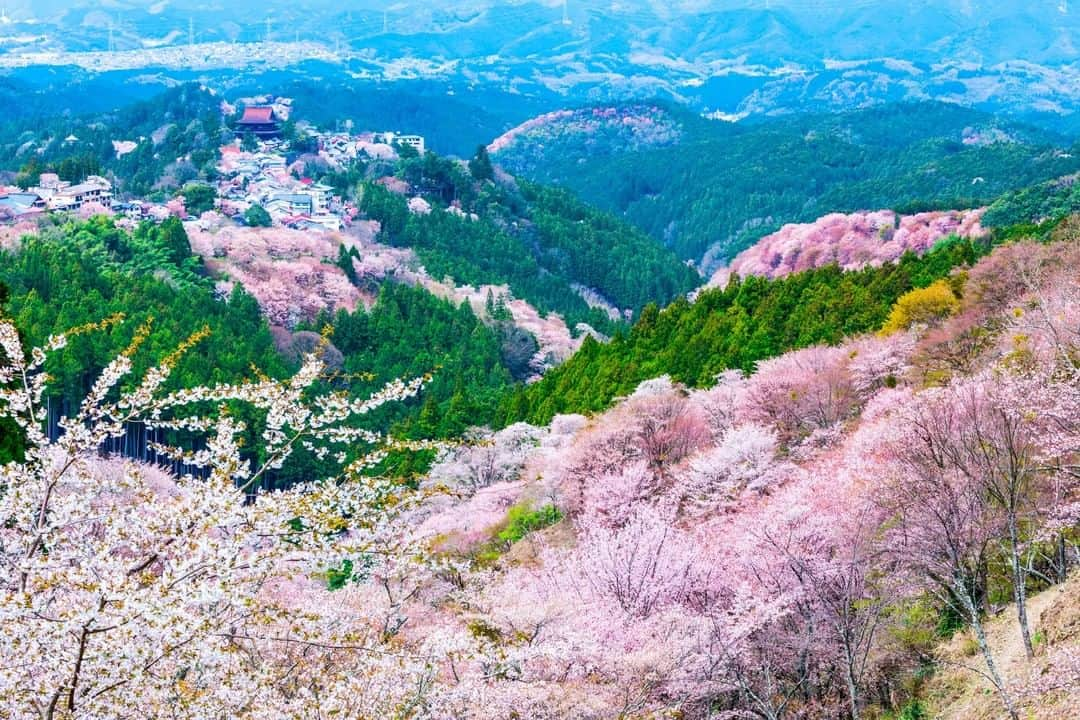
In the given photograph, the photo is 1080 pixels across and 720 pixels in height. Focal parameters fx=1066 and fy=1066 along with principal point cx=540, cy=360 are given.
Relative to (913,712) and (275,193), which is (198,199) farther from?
(913,712)

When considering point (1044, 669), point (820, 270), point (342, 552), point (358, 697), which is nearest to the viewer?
point (342, 552)

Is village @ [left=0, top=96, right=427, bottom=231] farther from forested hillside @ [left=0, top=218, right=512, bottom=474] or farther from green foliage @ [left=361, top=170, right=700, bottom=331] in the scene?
forested hillside @ [left=0, top=218, right=512, bottom=474]

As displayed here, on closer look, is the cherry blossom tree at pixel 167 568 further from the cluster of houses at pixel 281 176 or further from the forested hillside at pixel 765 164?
the forested hillside at pixel 765 164

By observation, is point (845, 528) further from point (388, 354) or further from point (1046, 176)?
point (1046, 176)

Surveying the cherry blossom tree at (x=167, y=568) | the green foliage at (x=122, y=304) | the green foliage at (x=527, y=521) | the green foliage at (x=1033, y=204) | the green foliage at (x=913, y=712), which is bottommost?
the green foliage at (x=122, y=304)

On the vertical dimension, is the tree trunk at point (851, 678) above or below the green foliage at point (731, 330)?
above

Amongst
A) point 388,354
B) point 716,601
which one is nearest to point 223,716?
point 716,601

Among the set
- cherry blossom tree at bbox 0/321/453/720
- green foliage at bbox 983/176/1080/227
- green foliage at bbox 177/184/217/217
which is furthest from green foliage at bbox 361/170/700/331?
cherry blossom tree at bbox 0/321/453/720

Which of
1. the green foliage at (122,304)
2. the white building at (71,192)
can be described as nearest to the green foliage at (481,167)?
the white building at (71,192)
